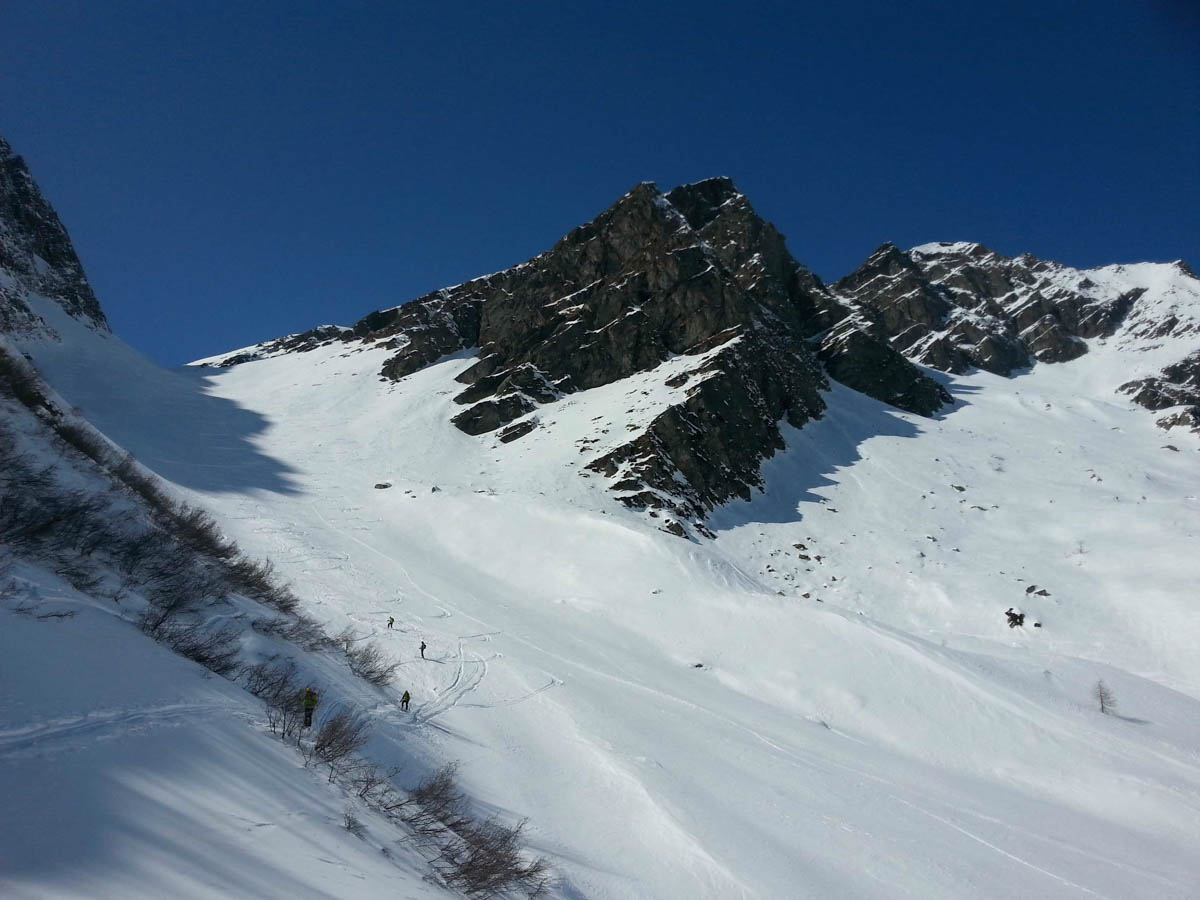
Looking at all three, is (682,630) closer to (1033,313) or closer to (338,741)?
(338,741)

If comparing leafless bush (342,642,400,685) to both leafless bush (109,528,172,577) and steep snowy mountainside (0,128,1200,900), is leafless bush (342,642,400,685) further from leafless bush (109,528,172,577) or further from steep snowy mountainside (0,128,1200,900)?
leafless bush (109,528,172,577)

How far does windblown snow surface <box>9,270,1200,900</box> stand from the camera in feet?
41.2

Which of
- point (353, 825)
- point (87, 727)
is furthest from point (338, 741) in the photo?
point (87, 727)

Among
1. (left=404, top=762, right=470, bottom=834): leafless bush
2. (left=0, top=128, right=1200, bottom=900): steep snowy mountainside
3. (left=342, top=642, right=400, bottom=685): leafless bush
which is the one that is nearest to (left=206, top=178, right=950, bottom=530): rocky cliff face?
(left=0, top=128, right=1200, bottom=900): steep snowy mountainside

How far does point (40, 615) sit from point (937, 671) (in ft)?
77.7

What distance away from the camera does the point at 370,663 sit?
1761 cm

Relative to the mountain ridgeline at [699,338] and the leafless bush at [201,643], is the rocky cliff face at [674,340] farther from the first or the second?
the leafless bush at [201,643]

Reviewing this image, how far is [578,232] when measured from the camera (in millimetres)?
80000

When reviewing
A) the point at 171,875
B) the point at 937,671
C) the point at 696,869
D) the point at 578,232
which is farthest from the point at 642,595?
the point at 578,232

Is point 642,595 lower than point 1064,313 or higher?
lower

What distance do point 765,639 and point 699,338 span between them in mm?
41985

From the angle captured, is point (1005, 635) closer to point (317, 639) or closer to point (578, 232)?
point (317, 639)

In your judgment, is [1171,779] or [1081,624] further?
[1081,624]

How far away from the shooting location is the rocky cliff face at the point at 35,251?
2820 inches
